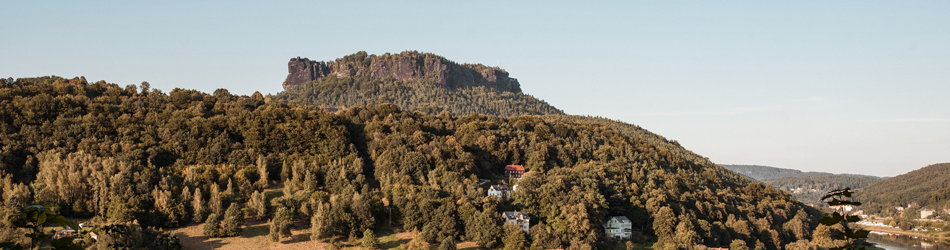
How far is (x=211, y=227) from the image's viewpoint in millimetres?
59469

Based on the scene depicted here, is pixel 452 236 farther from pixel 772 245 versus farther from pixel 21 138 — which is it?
pixel 21 138

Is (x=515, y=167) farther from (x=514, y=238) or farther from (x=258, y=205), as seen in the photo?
(x=258, y=205)

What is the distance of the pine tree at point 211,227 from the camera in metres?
59.5

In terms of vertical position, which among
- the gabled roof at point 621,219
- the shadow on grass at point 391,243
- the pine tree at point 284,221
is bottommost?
the shadow on grass at point 391,243

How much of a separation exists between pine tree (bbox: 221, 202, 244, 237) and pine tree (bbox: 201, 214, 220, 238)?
66 centimetres

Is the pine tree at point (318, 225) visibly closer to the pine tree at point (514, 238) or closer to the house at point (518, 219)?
the pine tree at point (514, 238)

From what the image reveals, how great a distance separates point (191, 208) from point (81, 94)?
32372mm

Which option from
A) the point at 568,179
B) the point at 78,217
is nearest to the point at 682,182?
the point at 568,179

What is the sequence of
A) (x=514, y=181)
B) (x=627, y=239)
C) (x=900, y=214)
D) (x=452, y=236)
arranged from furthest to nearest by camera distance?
1. (x=900, y=214)
2. (x=514, y=181)
3. (x=627, y=239)
4. (x=452, y=236)

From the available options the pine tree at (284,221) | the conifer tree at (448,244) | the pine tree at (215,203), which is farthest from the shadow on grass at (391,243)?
the pine tree at (215,203)

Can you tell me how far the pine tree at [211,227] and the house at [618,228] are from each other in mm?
37346

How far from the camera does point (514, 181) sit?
8025 centimetres

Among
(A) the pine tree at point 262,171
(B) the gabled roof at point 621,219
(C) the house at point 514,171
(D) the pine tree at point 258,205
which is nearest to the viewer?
(D) the pine tree at point 258,205

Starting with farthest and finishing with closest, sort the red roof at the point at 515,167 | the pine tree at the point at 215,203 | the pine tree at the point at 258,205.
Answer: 1. the red roof at the point at 515,167
2. the pine tree at the point at 258,205
3. the pine tree at the point at 215,203
